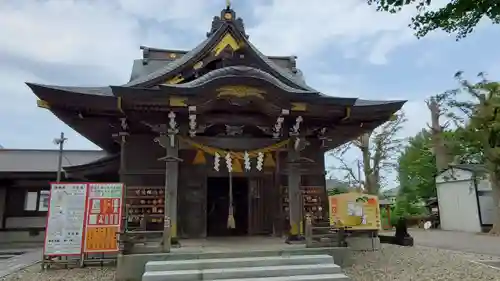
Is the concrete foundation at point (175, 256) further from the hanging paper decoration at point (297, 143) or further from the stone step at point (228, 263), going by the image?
the hanging paper decoration at point (297, 143)

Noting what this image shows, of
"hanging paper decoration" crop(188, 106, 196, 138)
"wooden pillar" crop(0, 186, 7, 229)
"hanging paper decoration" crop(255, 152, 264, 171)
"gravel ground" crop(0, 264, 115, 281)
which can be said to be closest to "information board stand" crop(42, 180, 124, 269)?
"gravel ground" crop(0, 264, 115, 281)

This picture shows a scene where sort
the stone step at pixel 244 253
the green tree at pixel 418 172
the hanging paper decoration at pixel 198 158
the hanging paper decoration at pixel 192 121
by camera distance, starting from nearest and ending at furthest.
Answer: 1. the stone step at pixel 244 253
2. the hanging paper decoration at pixel 192 121
3. the hanging paper decoration at pixel 198 158
4. the green tree at pixel 418 172

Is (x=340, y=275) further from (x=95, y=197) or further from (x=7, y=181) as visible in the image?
(x=7, y=181)

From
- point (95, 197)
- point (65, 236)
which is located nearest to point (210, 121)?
point (95, 197)

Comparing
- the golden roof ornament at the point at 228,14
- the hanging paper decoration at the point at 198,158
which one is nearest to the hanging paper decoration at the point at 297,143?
the hanging paper decoration at the point at 198,158

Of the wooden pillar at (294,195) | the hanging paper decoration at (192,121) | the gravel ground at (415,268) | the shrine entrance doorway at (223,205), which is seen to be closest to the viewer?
the gravel ground at (415,268)

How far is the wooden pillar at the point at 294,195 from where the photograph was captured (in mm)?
7746

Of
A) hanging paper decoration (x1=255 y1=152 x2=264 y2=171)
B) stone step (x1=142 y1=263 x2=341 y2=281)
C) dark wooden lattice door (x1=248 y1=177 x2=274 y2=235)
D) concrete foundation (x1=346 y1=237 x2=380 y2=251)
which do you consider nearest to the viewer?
Result: stone step (x1=142 y1=263 x2=341 y2=281)

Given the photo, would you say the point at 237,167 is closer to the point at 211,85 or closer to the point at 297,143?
the point at 297,143

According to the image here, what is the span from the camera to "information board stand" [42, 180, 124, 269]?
7262 mm

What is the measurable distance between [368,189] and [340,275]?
17346mm

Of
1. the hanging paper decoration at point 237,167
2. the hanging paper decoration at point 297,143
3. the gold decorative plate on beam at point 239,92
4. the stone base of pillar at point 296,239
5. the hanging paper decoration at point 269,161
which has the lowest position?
the stone base of pillar at point 296,239

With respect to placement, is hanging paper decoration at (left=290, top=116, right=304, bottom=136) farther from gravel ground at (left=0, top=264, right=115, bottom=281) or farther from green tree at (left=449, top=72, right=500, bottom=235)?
green tree at (left=449, top=72, right=500, bottom=235)

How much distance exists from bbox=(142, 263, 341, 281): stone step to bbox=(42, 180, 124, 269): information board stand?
2.10 meters
